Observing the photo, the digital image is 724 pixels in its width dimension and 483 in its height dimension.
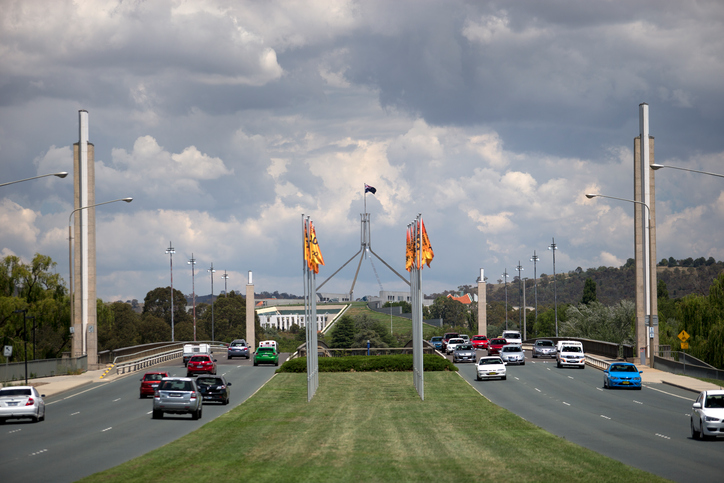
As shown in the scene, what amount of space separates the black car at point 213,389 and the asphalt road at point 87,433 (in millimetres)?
Answer: 407

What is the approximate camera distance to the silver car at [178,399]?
104ft

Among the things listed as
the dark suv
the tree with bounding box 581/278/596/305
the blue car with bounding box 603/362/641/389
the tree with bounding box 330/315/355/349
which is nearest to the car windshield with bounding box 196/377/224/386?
the blue car with bounding box 603/362/641/389

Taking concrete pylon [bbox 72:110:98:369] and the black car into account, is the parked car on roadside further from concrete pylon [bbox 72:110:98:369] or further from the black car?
the black car

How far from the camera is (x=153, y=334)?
13950 centimetres

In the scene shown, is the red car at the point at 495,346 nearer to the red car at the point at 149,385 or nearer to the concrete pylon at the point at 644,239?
A: the concrete pylon at the point at 644,239

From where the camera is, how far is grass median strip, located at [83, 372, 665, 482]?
59.3ft

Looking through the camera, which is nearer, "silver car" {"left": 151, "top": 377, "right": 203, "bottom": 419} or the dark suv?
"silver car" {"left": 151, "top": 377, "right": 203, "bottom": 419}

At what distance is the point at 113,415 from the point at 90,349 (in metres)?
31.6

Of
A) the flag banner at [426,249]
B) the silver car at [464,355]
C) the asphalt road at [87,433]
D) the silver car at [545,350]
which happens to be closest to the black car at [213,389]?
the asphalt road at [87,433]

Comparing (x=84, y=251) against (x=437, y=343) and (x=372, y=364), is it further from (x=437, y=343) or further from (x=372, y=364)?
(x=437, y=343)

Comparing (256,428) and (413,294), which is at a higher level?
(413,294)

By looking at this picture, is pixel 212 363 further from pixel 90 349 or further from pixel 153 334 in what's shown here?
pixel 153 334

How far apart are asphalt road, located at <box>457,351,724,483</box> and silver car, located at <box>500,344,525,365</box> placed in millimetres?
4962

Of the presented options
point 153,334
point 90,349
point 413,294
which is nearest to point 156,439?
point 413,294
